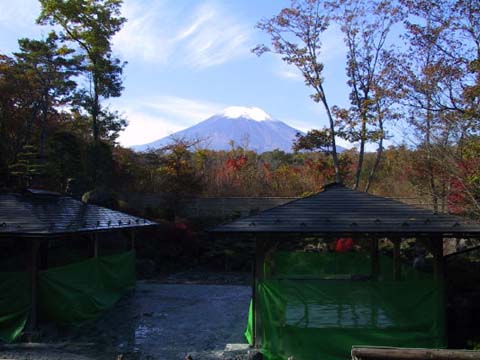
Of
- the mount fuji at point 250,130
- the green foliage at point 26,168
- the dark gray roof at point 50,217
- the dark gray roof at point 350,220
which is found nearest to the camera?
the dark gray roof at point 350,220

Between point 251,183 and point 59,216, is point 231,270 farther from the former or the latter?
point 59,216

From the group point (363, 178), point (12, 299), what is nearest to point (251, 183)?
point (363, 178)

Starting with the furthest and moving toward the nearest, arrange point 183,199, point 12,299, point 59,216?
point 183,199, point 59,216, point 12,299

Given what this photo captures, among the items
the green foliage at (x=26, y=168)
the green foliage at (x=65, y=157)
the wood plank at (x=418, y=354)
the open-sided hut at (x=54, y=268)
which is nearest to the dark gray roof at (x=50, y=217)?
the open-sided hut at (x=54, y=268)

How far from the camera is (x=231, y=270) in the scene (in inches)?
787

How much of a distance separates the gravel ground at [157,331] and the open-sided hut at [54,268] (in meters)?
0.44

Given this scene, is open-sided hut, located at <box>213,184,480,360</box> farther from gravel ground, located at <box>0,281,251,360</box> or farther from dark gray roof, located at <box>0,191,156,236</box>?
dark gray roof, located at <box>0,191,156,236</box>

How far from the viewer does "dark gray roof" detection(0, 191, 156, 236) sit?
9.23 meters

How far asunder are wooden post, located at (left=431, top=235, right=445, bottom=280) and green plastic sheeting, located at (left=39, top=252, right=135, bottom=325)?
24.0 ft

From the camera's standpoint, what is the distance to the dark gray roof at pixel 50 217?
9.23 metres

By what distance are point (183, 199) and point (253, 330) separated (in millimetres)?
17118

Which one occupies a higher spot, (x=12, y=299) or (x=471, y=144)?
(x=471, y=144)

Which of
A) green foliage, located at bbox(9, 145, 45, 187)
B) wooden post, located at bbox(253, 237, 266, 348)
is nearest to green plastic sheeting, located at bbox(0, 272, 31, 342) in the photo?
wooden post, located at bbox(253, 237, 266, 348)

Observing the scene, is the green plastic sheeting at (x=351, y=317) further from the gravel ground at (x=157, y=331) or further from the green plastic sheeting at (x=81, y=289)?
the green plastic sheeting at (x=81, y=289)
